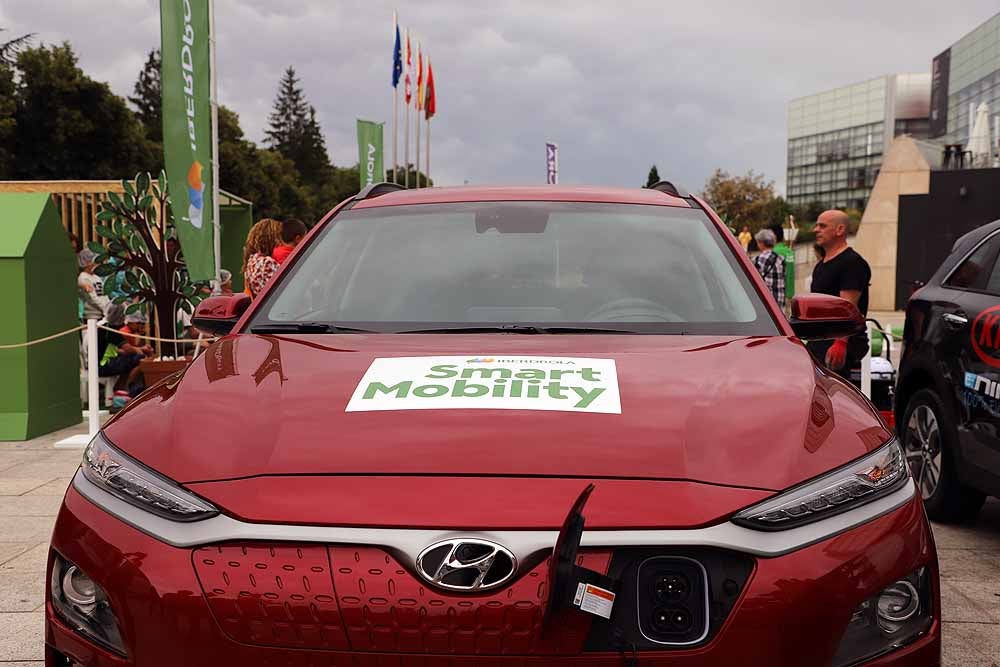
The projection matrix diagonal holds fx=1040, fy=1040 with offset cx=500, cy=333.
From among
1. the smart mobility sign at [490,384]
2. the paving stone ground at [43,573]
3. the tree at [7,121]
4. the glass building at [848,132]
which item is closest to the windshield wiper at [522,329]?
the smart mobility sign at [490,384]

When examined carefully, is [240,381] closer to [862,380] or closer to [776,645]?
[776,645]

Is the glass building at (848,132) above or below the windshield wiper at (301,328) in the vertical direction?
above

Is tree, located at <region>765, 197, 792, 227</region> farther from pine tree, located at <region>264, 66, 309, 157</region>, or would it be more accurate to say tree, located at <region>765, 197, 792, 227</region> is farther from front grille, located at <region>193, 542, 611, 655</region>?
front grille, located at <region>193, 542, 611, 655</region>

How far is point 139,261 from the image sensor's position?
33.8ft

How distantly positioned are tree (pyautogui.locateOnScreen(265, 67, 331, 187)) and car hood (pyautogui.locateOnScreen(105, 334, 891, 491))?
3662 inches

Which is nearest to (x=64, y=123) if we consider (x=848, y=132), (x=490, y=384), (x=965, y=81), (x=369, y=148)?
(x=369, y=148)

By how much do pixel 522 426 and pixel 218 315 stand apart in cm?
159

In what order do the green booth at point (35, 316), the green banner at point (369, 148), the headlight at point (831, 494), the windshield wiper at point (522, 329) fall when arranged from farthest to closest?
the green banner at point (369, 148), the green booth at point (35, 316), the windshield wiper at point (522, 329), the headlight at point (831, 494)

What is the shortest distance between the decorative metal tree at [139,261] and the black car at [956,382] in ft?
23.2

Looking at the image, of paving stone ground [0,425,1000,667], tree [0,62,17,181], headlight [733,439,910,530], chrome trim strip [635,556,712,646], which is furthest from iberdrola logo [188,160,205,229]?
tree [0,62,17,181]

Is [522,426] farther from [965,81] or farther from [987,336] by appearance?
[965,81]

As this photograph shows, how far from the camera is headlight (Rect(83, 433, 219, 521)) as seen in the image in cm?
193

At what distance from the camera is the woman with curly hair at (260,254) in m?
8.92

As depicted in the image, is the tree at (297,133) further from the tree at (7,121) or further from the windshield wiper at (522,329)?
the windshield wiper at (522,329)
